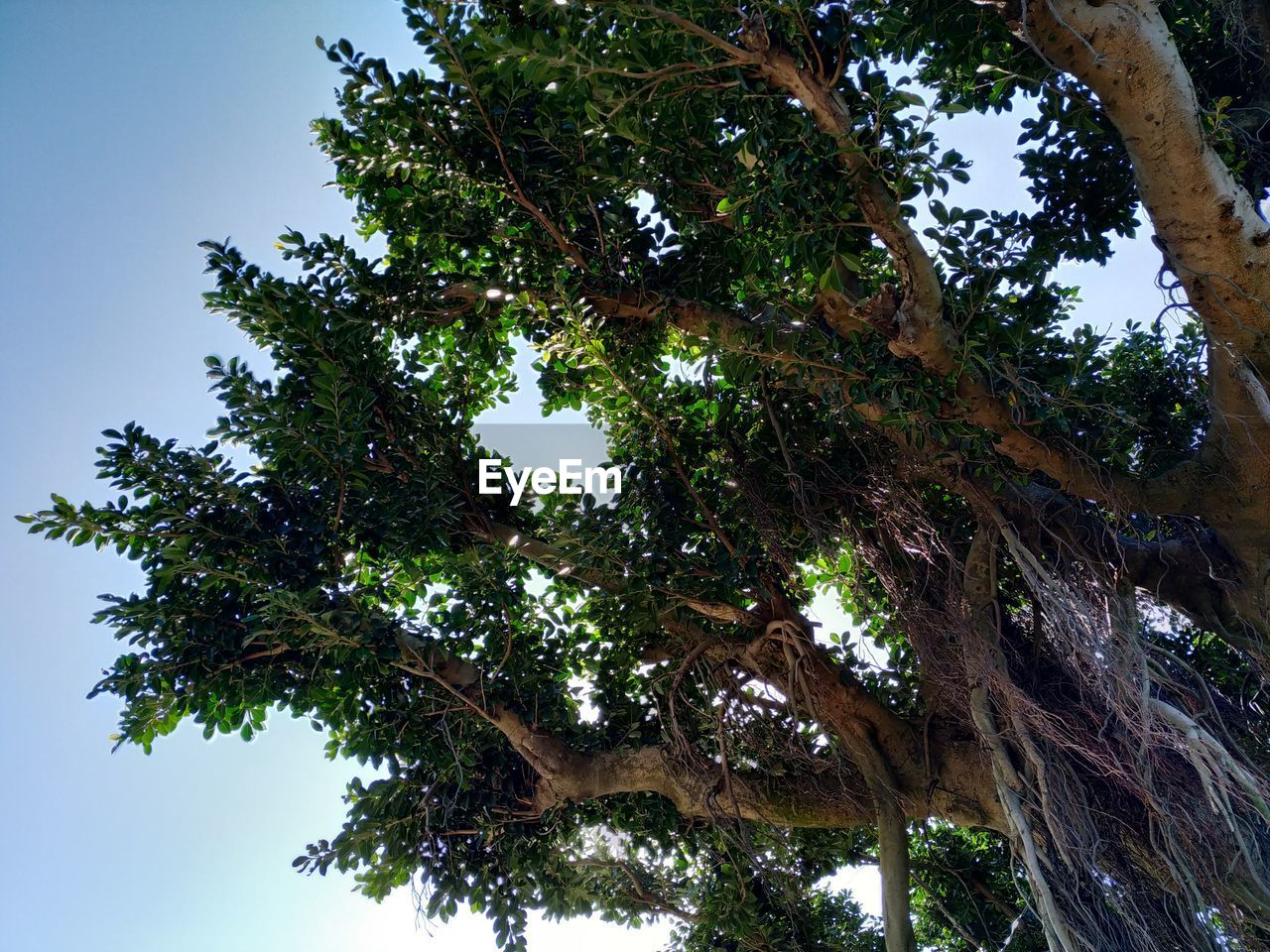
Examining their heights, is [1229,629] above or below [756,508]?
below

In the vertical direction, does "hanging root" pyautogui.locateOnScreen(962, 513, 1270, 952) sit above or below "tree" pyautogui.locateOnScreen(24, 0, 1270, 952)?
below

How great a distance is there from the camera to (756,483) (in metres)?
4.81

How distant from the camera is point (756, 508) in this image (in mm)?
4707

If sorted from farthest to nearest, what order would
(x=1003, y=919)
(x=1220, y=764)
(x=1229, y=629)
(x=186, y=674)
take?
(x=1003, y=919)
(x=1229, y=629)
(x=186, y=674)
(x=1220, y=764)

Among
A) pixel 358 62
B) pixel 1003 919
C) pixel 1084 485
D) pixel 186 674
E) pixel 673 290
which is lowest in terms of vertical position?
pixel 1003 919

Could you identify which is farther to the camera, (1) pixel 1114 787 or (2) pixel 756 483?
(2) pixel 756 483

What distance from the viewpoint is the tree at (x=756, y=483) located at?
366 centimetres

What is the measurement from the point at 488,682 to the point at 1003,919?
3.78 m

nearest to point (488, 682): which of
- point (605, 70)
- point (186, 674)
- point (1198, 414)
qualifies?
point (186, 674)

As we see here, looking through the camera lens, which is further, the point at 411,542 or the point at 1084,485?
the point at 411,542

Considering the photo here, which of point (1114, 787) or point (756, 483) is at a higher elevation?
point (756, 483)

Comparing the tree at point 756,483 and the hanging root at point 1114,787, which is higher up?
the tree at point 756,483

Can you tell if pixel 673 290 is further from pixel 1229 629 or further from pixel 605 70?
pixel 1229 629

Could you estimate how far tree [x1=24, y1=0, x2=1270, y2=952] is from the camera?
3.66 m
